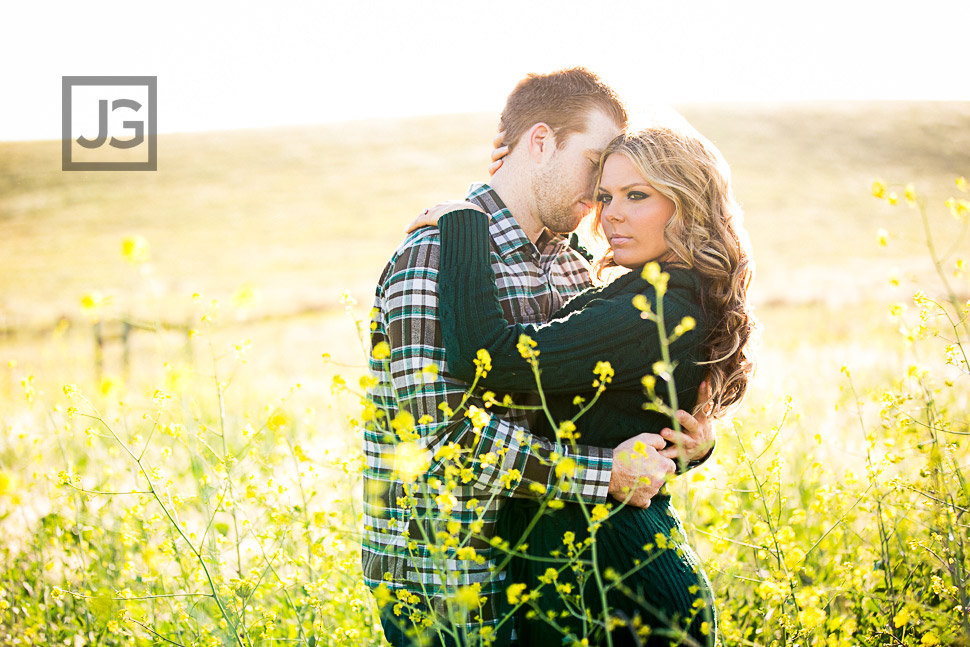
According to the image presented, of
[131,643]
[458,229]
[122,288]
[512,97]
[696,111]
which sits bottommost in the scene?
[122,288]

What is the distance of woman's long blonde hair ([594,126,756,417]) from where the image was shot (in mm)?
2664

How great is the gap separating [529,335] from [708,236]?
0.80 m

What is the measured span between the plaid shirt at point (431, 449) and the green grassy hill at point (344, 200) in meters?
20.1

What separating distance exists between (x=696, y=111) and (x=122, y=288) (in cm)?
3275

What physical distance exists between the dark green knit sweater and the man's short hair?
0.61m

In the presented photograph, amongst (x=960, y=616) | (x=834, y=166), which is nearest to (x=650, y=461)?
(x=960, y=616)

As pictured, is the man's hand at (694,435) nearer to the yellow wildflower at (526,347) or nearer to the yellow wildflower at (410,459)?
the yellow wildflower at (526,347)

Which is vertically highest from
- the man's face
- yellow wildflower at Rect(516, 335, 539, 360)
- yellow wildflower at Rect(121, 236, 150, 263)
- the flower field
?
the man's face

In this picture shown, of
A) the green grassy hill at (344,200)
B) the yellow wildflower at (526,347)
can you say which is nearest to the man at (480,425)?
the yellow wildflower at (526,347)

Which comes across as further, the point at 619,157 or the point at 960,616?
the point at 619,157

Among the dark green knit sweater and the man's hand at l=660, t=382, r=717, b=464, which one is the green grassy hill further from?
the dark green knit sweater

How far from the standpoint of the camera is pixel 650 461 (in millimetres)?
2340

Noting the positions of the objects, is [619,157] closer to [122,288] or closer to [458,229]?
[458,229]

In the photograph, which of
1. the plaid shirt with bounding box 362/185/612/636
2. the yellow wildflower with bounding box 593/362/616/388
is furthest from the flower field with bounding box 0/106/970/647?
the yellow wildflower with bounding box 593/362/616/388
